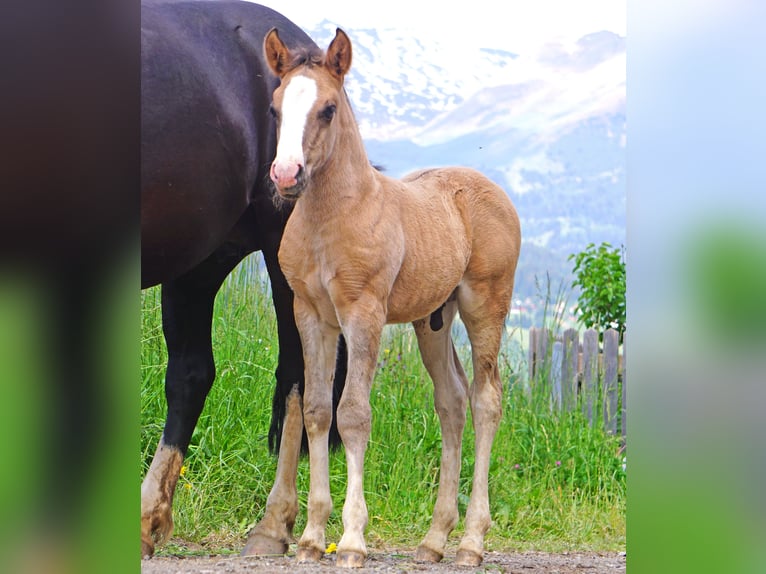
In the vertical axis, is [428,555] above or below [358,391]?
below

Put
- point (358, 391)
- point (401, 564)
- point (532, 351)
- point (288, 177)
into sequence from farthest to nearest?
point (532, 351) → point (401, 564) → point (358, 391) → point (288, 177)

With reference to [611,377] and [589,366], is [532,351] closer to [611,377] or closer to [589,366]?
[589,366]

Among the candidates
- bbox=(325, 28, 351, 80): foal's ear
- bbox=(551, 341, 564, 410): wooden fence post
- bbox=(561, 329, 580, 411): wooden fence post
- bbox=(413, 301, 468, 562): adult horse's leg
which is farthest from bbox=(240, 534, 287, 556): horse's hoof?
bbox=(561, 329, 580, 411): wooden fence post

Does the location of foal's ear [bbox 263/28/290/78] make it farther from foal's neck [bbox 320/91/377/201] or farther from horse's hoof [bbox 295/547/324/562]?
horse's hoof [bbox 295/547/324/562]

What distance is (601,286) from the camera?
854 centimetres

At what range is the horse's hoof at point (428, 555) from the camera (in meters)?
4.30

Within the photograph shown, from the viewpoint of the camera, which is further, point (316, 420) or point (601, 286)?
point (601, 286)

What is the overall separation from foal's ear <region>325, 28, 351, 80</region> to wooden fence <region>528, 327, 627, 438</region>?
410 cm

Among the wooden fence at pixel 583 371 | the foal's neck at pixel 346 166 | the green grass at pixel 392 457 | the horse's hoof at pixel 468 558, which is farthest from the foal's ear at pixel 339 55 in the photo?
the wooden fence at pixel 583 371

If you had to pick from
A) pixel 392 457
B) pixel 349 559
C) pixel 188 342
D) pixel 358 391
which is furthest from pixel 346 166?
pixel 392 457

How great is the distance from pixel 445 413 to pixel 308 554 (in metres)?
0.99
